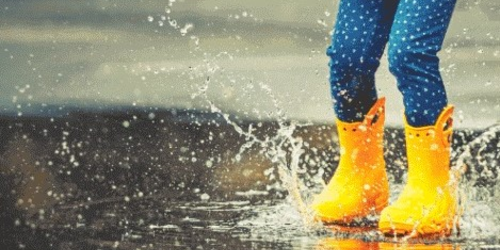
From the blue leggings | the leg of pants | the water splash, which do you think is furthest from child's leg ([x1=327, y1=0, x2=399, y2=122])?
the water splash

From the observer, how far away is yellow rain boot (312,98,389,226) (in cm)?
473

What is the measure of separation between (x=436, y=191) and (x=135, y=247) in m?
1.18

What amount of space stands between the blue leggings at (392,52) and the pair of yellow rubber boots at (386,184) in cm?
6

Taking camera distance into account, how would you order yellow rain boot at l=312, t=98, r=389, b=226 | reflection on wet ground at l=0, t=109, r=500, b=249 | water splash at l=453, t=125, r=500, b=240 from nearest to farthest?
reflection on wet ground at l=0, t=109, r=500, b=249
water splash at l=453, t=125, r=500, b=240
yellow rain boot at l=312, t=98, r=389, b=226

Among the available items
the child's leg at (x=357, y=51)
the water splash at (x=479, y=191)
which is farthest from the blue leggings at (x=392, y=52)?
the water splash at (x=479, y=191)

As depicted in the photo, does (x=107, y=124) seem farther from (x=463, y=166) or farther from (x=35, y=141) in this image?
(x=463, y=166)

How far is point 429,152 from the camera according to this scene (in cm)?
445

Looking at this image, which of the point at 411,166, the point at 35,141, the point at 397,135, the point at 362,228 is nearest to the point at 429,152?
the point at 411,166

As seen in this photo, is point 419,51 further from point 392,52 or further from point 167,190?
point 167,190

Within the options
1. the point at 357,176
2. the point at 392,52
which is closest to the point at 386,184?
the point at 357,176

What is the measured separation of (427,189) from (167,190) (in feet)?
5.25

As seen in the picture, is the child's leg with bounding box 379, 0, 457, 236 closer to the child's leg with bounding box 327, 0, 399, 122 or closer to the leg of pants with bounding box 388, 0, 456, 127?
the leg of pants with bounding box 388, 0, 456, 127

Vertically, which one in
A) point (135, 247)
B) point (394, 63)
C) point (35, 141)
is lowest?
point (135, 247)

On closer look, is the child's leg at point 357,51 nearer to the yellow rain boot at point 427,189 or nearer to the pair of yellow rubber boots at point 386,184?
the pair of yellow rubber boots at point 386,184
